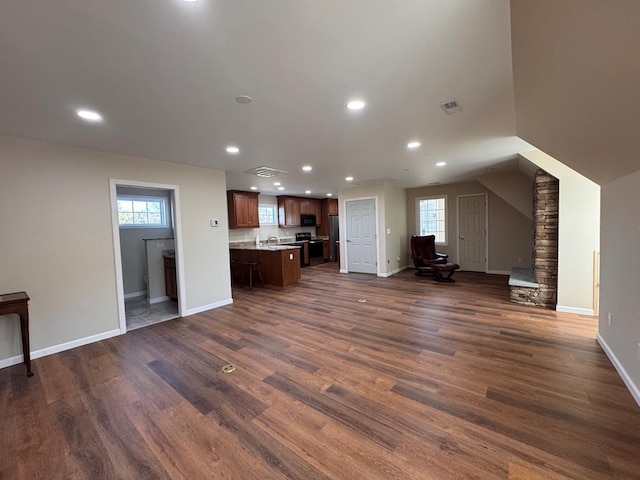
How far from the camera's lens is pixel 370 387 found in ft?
7.38

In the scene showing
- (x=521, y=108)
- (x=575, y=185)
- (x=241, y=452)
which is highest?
(x=521, y=108)

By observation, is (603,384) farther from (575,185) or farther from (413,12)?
(413,12)

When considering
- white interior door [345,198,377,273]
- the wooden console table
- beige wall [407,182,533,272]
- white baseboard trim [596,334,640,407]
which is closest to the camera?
white baseboard trim [596,334,640,407]

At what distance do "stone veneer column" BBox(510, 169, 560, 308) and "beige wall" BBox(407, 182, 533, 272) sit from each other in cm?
235

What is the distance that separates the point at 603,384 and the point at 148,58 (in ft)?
13.4

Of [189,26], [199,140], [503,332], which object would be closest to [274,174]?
[199,140]

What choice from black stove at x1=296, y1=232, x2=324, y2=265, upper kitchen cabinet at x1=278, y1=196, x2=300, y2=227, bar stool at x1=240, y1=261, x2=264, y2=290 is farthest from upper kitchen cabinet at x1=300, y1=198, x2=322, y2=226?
bar stool at x1=240, y1=261, x2=264, y2=290

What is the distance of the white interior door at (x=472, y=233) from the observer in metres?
6.96

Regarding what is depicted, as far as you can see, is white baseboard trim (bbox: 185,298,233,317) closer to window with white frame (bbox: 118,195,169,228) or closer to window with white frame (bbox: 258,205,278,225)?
window with white frame (bbox: 118,195,169,228)

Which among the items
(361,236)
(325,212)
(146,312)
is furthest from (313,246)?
(146,312)

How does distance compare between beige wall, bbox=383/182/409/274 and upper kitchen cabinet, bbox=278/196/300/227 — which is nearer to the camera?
beige wall, bbox=383/182/409/274

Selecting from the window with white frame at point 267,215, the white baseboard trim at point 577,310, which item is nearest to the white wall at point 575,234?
the white baseboard trim at point 577,310

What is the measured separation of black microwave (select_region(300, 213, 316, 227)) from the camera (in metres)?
9.41

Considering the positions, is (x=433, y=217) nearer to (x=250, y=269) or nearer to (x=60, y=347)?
(x=250, y=269)
